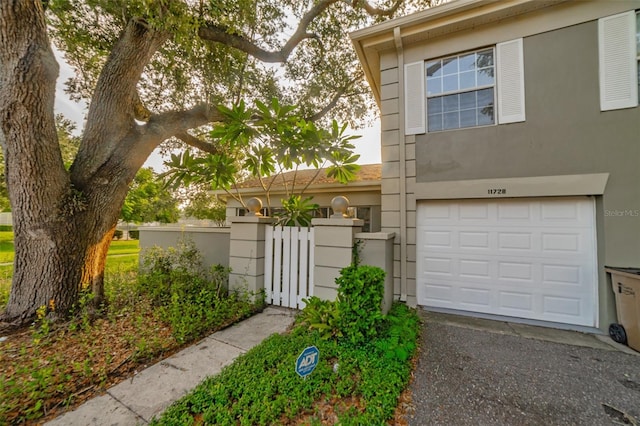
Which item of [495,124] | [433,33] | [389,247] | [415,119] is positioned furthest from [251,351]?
[433,33]

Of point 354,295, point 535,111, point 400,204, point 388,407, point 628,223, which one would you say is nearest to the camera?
point 388,407

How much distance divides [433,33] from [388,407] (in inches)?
228

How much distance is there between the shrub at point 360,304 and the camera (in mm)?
3027

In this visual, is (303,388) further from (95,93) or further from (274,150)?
(95,93)

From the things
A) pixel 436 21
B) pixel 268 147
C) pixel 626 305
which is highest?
pixel 436 21

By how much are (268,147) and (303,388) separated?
14.3ft

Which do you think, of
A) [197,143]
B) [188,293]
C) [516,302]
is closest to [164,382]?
[188,293]

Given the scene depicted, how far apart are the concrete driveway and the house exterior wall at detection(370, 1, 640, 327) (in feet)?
3.39

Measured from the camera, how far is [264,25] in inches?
233

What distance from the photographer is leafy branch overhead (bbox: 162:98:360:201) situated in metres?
4.56

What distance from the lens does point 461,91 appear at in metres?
4.50

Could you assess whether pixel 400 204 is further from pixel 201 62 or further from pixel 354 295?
pixel 201 62

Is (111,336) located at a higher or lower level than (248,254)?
lower

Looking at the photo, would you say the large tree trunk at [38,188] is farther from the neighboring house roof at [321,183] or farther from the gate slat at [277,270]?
the neighboring house roof at [321,183]
